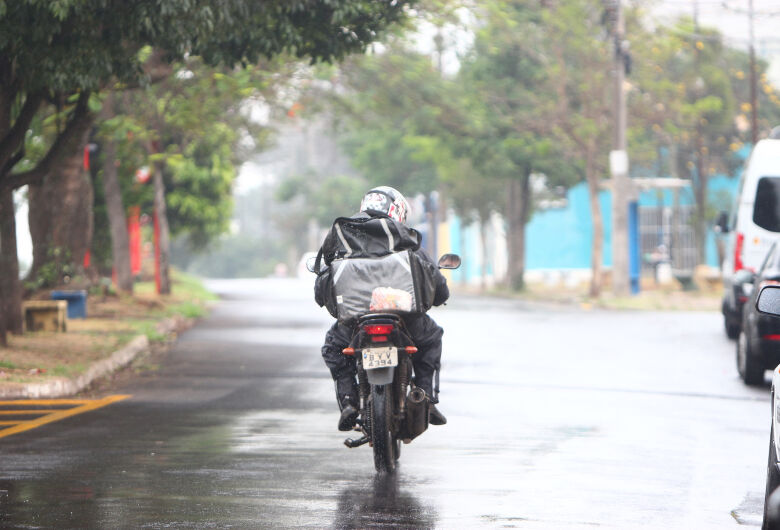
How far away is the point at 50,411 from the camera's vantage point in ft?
38.1

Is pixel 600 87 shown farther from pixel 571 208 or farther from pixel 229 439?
pixel 229 439

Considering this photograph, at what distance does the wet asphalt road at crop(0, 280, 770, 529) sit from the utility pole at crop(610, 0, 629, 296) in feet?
54.8

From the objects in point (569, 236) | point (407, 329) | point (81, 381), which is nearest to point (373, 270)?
point (407, 329)

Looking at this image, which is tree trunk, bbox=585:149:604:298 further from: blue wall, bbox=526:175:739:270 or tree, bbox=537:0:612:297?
blue wall, bbox=526:175:739:270

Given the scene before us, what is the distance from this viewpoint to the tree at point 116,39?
42.8 ft

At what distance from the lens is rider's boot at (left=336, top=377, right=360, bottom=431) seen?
8.30 meters

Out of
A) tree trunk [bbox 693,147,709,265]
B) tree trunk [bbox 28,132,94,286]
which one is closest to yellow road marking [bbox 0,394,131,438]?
tree trunk [bbox 28,132,94,286]

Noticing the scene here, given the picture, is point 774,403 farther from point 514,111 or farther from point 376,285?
point 514,111

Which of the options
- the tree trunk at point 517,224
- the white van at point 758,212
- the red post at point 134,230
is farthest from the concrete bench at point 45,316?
the tree trunk at point 517,224

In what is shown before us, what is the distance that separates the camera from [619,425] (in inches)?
428

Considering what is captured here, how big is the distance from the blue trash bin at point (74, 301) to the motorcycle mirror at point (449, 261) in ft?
45.7

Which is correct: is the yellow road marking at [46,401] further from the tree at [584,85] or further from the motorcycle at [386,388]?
the tree at [584,85]

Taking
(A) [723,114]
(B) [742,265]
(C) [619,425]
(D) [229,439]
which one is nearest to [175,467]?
(D) [229,439]

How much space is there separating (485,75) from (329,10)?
1064 inches
